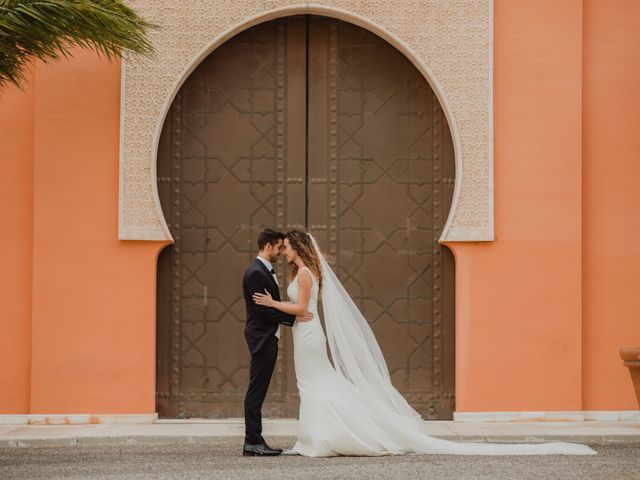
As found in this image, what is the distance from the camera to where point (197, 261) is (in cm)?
1109

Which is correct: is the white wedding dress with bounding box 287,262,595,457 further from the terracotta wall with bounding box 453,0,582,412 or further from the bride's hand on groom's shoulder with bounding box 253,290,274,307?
the terracotta wall with bounding box 453,0,582,412

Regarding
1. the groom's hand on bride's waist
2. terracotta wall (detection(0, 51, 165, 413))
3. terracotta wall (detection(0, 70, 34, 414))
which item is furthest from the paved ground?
terracotta wall (detection(0, 70, 34, 414))

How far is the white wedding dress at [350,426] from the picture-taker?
898 cm

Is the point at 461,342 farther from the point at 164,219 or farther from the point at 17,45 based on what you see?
the point at 17,45

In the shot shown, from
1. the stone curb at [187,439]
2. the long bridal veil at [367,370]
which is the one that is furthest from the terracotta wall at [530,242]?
the long bridal veil at [367,370]

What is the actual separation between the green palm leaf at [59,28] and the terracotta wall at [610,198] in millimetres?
4056

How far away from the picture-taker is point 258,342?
9.19m

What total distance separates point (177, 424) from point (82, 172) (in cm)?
235

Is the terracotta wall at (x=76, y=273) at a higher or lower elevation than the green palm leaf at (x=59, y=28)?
lower

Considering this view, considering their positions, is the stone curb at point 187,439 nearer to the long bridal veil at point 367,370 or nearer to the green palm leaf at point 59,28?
the long bridal veil at point 367,370

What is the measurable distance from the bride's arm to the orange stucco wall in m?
1.88

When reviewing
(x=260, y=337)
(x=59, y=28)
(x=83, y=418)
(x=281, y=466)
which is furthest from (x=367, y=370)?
(x=59, y=28)

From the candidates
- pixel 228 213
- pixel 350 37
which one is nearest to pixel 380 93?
pixel 350 37

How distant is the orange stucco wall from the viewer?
35.1 feet
